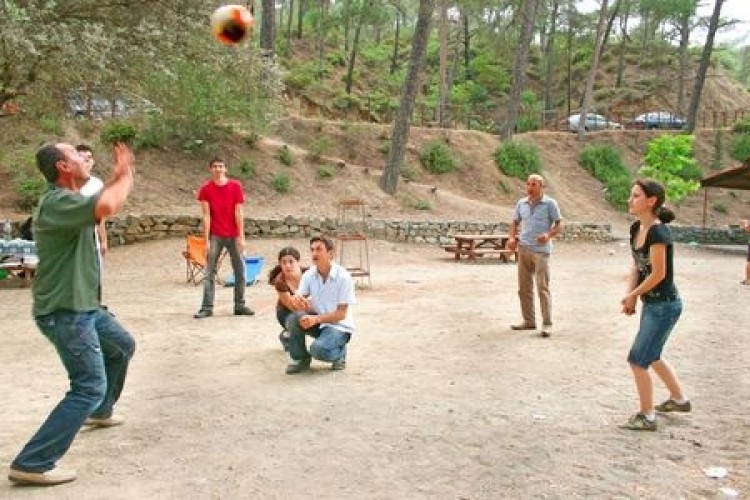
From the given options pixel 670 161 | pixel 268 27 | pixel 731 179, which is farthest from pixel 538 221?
pixel 670 161

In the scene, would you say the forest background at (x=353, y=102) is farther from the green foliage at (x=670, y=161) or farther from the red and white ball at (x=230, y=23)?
the red and white ball at (x=230, y=23)

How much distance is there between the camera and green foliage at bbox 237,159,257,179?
19.9 metres

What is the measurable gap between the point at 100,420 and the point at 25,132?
16.0 meters

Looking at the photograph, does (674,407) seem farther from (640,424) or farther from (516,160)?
(516,160)

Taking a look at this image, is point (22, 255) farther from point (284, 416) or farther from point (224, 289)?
point (284, 416)

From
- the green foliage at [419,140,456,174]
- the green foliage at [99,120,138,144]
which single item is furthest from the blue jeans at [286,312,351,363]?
the green foliage at [419,140,456,174]

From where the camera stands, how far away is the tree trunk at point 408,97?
68.0ft

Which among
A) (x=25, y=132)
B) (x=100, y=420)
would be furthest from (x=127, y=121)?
(x=100, y=420)

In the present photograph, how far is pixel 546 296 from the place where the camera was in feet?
26.9

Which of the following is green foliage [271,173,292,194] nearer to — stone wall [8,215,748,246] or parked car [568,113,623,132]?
stone wall [8,215,748,246]

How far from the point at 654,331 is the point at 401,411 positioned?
5.64 feet

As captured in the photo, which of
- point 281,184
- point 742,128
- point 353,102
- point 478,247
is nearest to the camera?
point 478,247

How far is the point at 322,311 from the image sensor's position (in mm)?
6203

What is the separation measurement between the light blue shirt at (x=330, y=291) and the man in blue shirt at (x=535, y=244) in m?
2.54
